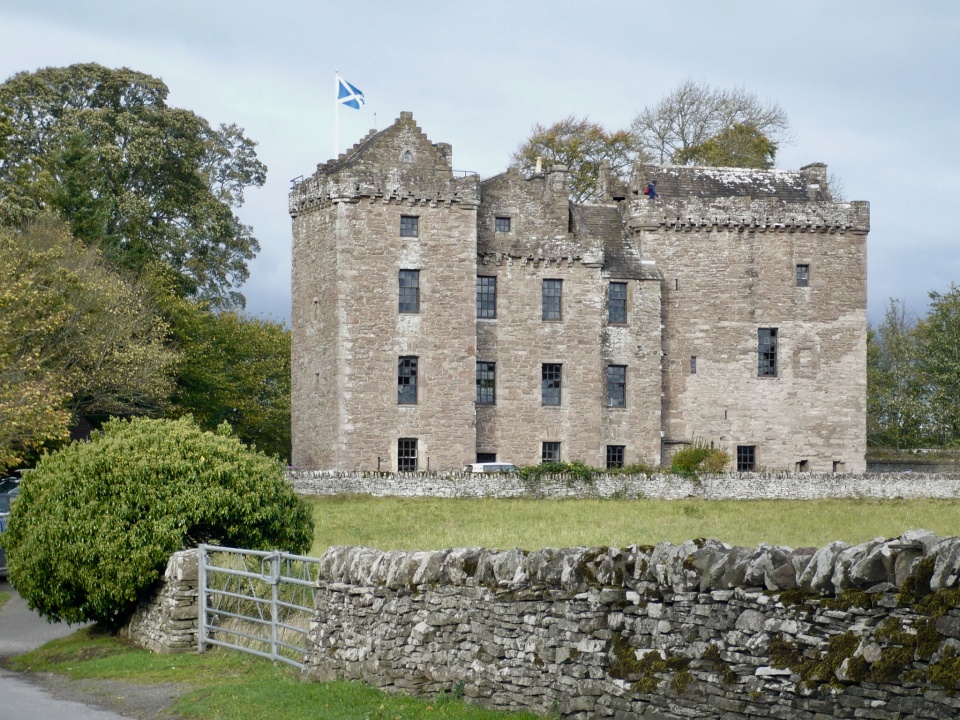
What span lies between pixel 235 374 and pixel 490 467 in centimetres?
2043

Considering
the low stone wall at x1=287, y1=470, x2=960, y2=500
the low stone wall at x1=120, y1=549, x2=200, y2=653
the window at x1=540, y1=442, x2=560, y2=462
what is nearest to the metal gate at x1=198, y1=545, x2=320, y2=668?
the low stone wall at x1=120, y1=549, x2=200, y2=653

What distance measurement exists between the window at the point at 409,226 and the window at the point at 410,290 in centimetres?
135

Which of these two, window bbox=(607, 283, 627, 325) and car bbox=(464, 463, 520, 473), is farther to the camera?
window bbox=(607, 283, 627, 325)

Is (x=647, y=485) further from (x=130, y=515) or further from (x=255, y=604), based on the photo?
(x=255, y=604)

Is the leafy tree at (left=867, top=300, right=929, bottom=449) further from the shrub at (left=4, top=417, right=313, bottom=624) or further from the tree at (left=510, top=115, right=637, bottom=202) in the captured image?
the shrub at (left=4, top=417, right=313, bottom=624)

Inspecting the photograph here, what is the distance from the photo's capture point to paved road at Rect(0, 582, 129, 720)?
15.1 m

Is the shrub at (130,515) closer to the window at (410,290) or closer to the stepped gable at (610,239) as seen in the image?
the window at (410,290)

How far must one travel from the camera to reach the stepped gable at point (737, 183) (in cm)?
5516

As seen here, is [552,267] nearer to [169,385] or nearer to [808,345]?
A: [808,345]

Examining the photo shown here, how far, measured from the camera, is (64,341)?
45094 millimetres

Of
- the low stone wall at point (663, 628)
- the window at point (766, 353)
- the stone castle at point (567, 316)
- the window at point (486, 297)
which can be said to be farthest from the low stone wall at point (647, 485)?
the low stone wall at point (663, 628)

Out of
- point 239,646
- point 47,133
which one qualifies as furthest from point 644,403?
point 239,646

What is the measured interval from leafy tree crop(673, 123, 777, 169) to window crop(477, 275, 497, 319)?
2140cm

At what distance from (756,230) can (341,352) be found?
689 inches
